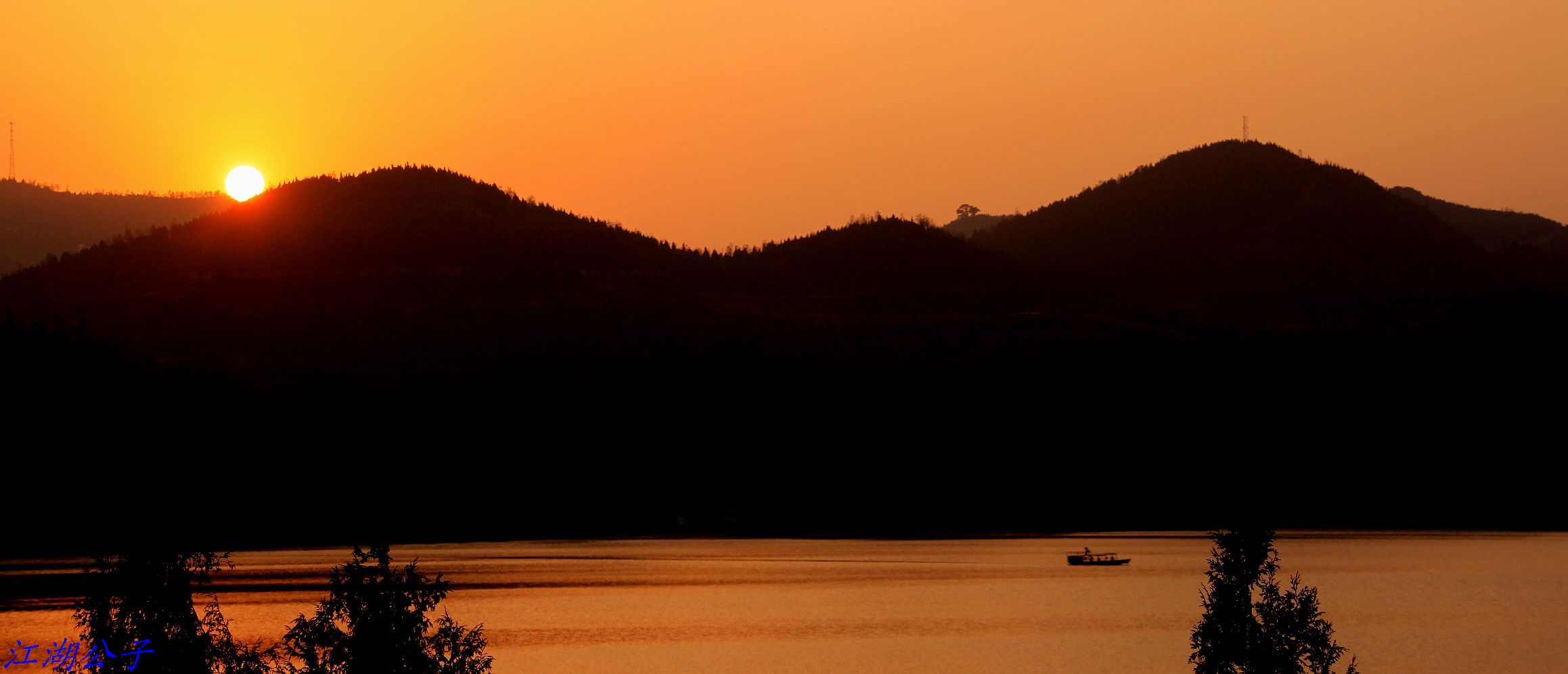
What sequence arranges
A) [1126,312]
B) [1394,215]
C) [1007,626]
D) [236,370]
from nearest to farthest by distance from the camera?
[1007,626]
[236,370]
[1126,312]
[1394,215]

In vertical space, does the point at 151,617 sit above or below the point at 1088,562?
below

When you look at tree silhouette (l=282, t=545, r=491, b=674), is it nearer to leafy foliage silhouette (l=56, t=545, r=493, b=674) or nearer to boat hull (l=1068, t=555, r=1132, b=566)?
leafy foliage silhouette (l=56, t=545, r=493, b=674)

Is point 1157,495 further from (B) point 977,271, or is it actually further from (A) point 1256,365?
(B) point 977,271

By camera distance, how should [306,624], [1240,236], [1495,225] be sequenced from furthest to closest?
1. [1495,225]
2. [1240,236]
3. [306,624]

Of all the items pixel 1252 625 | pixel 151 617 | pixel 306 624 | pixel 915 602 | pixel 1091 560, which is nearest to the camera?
pixel 306 624

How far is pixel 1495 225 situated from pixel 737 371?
125 meters

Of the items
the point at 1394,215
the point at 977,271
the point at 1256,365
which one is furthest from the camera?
the point at 1394,215

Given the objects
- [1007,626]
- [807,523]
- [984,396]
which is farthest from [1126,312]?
[1007,626]

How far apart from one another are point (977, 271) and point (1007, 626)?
85968 millimetres

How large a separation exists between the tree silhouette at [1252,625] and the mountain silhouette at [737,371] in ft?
122

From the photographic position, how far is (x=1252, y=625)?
79.0ft

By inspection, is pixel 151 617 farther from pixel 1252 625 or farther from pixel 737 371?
pixel 737 371

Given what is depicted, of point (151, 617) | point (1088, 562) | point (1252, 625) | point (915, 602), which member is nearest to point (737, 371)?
point (1088, 562)

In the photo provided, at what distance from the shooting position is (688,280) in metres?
125
